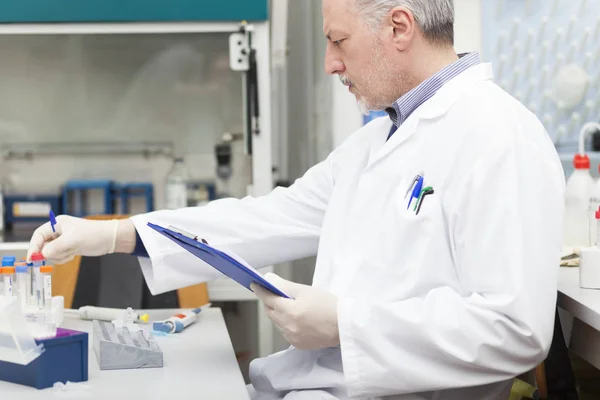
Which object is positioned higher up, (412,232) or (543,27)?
(543,27)

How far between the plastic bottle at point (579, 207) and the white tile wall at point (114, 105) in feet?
3.94

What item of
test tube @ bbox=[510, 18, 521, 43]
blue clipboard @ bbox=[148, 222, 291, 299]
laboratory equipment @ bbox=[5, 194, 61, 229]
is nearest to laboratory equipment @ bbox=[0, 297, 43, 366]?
blue clipboard @ bbox=[148, 222, 291, 299]

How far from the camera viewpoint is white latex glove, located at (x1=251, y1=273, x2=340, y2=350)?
3.76 ft

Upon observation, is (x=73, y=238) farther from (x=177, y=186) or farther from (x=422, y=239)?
(x=177, y=186)

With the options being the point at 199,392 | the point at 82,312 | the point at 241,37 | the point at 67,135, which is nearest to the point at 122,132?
the point at 67,135

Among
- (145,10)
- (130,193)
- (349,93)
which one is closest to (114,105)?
(130,193)

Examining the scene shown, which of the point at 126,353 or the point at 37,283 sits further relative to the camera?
the point at 37,283

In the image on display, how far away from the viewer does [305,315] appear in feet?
3.78

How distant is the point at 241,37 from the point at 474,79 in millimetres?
1184

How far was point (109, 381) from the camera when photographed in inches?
45.7

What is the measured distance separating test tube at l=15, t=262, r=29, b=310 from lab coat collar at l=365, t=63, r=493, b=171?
2.11 ft

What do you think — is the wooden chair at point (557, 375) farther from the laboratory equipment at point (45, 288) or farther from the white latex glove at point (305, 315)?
the laboratory equipment at point (45, 288)

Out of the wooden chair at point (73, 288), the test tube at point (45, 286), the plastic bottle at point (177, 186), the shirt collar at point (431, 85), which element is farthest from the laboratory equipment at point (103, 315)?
the plastic bottle at point (177, 186)

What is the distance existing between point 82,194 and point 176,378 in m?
1.66
